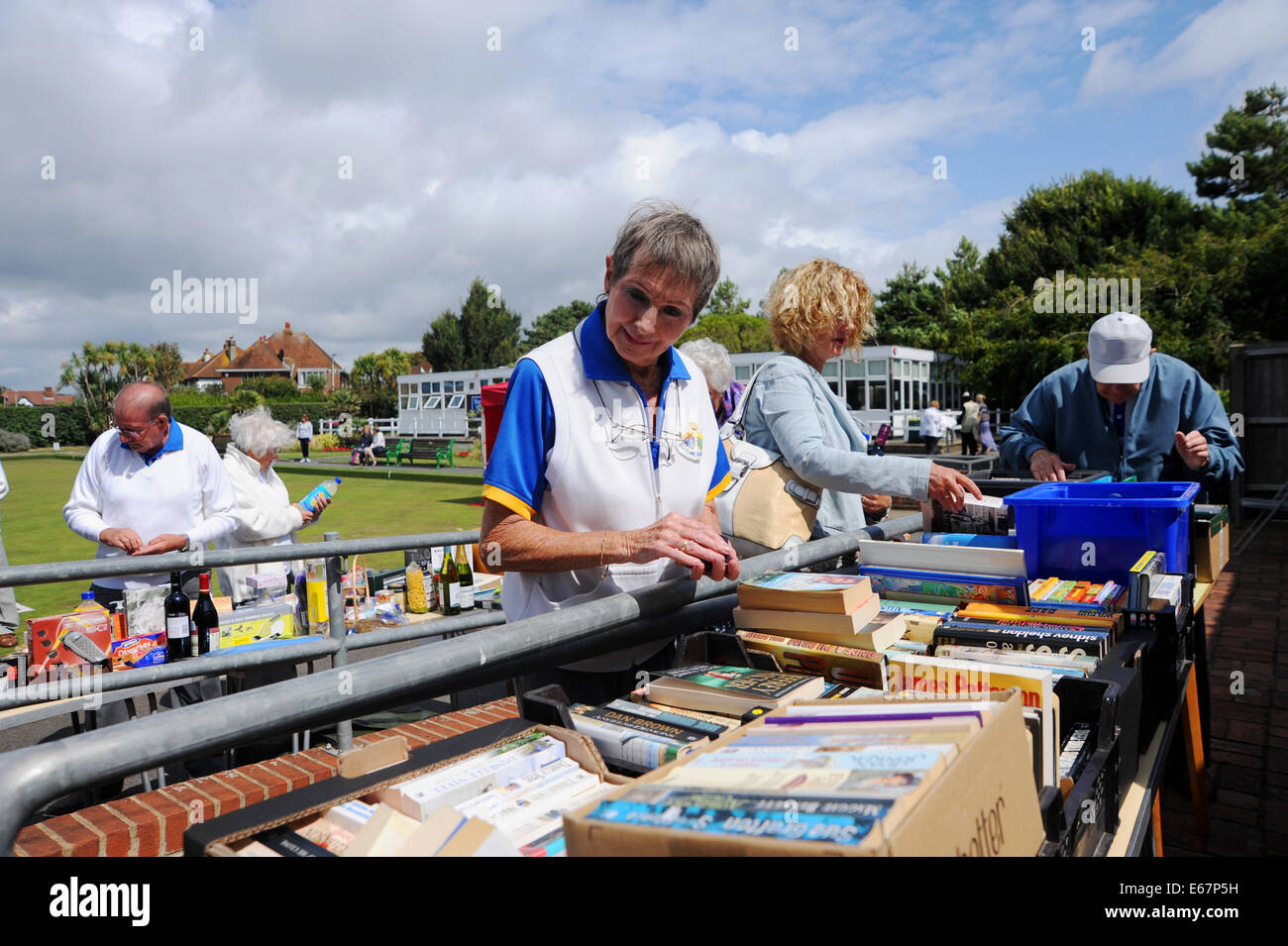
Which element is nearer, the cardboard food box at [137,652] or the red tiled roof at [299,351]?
the cardboard food box at [137,652]

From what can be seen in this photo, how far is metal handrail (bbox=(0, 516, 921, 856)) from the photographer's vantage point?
32.9 inches

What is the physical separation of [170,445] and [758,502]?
3.53 metres

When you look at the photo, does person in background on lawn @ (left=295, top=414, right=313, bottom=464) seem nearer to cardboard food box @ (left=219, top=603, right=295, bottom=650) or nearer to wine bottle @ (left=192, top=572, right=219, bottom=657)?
wine bottle @ (left=192, top=572, right=219, bottom=657)

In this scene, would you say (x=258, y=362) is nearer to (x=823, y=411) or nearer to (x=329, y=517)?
(x=329, y=517)

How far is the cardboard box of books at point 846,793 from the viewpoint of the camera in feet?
2.65

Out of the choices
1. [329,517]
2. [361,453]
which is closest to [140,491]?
[329,517]

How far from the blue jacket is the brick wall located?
278cm

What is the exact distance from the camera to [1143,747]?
6.55 ft

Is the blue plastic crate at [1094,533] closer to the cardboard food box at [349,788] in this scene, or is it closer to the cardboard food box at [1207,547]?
the cardboard food box at [1207,547]

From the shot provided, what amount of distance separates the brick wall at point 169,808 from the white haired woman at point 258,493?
2423mm

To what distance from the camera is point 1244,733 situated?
417 cm

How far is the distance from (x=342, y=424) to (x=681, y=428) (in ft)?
155

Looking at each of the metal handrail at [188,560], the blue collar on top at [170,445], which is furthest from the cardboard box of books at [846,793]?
the blue collar on top at [170,445]
